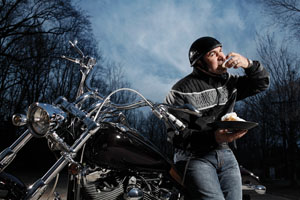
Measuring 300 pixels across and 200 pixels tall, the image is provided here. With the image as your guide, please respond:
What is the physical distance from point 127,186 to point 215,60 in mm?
1361

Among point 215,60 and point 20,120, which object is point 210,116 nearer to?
point 215,60

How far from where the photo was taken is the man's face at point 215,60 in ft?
7.82

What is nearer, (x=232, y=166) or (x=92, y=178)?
(x=92, y=178)

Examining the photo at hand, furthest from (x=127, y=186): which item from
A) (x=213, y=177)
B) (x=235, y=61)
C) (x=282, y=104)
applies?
(x=282, y=104)

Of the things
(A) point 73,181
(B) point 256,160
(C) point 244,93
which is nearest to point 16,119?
(A) point 73,181

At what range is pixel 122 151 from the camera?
1.94m

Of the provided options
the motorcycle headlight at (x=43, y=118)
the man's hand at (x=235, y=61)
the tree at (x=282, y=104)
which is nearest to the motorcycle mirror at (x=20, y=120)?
the motorcycle headlight at (x=43, y=118)

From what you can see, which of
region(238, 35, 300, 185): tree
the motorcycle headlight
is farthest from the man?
region(238, 35, 300, 185): tree

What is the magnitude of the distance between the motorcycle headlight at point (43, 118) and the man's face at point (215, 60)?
1475 mm

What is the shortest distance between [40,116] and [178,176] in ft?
3.79

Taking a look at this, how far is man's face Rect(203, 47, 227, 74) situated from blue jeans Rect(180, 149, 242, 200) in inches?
29.2

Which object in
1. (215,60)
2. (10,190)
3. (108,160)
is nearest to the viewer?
(10,190)

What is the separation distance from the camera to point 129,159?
1977mm

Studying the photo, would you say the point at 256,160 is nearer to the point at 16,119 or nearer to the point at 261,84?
the point at 261,84
